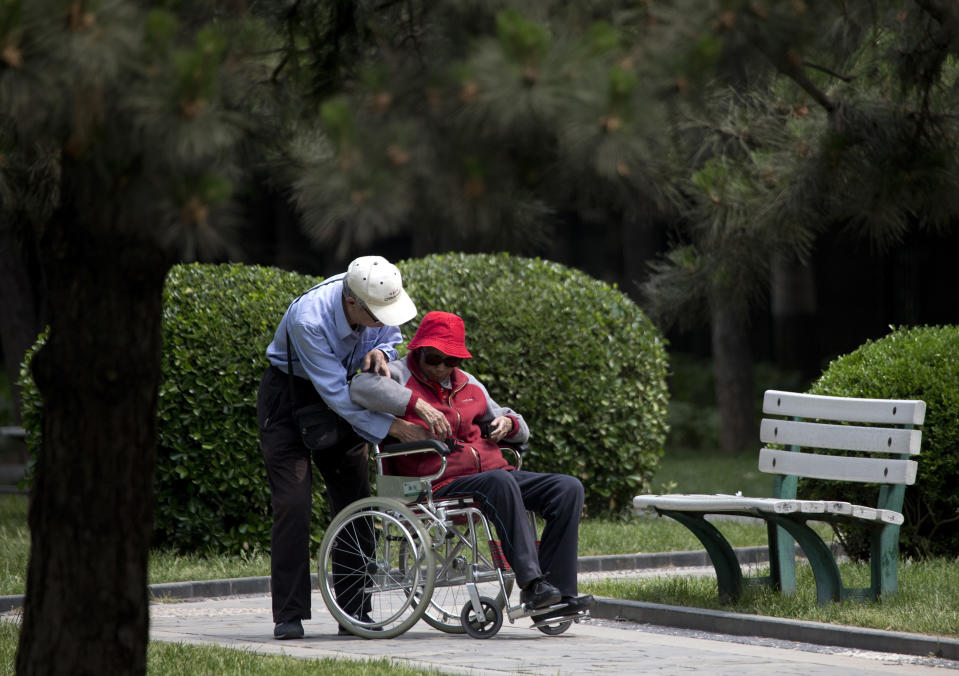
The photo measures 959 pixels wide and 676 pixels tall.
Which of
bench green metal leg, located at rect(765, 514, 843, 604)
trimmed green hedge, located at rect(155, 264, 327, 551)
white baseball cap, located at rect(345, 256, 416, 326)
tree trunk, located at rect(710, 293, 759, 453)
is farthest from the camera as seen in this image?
tree trunk, located at rect(710, 293, 759, 453)

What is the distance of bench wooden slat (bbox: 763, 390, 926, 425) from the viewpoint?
726 centimetres

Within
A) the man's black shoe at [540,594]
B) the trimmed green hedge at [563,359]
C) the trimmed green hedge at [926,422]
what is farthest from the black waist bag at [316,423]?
the trimmed green hedge at [563,359]

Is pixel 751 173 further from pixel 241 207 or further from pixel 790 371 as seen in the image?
pixel 790 371

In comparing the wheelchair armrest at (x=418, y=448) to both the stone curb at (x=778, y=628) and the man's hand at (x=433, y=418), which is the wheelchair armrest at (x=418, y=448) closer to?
the man's hand at (x=433, y=418)

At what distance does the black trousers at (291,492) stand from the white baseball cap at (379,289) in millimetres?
512

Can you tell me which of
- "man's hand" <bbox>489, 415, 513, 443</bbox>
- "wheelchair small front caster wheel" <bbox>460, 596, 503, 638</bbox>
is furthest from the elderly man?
"wheelchair small front caster wheel" <bbox>460, 596, 503, 638</bbox>

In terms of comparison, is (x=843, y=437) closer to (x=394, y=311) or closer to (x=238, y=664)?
(x=394, y=311)

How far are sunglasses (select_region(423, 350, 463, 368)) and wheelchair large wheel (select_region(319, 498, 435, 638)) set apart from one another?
2.40ft

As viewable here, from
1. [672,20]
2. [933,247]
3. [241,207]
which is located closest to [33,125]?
[241,207]

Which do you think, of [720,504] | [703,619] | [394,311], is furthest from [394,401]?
[703,619]

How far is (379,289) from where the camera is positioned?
6426 mm

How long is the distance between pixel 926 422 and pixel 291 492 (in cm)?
404

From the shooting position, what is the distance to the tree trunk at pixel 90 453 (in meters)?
4.33

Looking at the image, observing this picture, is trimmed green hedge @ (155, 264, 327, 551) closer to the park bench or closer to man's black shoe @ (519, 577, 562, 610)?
the park bench
